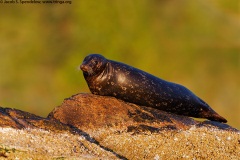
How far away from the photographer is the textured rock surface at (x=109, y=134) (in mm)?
7355

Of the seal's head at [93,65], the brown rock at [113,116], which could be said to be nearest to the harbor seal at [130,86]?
the seal's head at [93,65]

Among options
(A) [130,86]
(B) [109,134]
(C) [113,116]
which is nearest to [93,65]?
(A) [130,86]

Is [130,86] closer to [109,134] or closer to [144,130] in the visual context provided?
[144,130]

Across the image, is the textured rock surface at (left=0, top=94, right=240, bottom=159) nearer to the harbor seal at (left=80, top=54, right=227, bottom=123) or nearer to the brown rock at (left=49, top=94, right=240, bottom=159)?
the brown rock at (left=49, top=94, right=240, bottom=159)

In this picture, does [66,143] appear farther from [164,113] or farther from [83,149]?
[164,113]

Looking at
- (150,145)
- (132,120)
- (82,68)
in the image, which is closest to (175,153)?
(150,145)

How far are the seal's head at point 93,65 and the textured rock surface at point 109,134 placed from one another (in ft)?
1.45

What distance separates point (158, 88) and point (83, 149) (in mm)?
3021

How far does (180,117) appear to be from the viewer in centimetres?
991

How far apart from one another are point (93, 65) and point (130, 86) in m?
0.77

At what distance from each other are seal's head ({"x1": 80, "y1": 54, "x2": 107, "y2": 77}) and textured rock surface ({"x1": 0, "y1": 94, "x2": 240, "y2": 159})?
1.45 feet

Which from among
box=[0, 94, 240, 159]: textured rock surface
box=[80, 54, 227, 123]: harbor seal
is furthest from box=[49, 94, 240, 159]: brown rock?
box=[80, 54, 227, 123]: harbor seal

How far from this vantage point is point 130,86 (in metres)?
9.98

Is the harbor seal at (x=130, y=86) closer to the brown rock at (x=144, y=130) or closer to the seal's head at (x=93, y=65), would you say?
the seal's head at (x=93, y=65)
